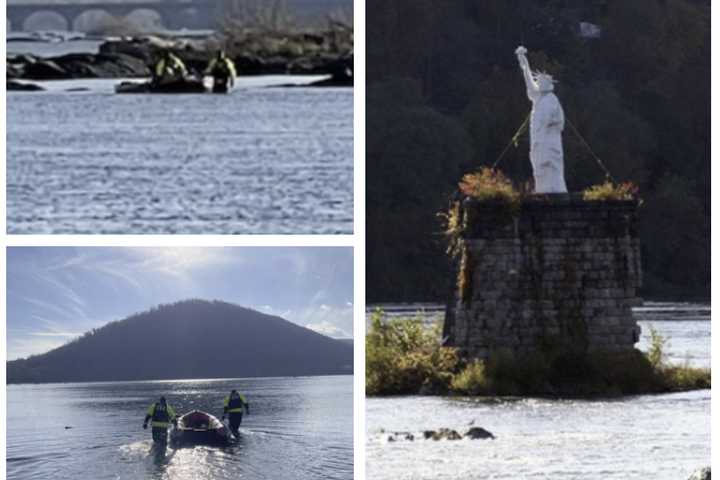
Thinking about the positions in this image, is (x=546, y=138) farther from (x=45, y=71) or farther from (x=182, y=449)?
(x=45, y=71)

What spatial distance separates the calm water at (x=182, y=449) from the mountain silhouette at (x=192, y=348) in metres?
0.06

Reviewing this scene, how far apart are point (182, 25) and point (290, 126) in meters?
3.81

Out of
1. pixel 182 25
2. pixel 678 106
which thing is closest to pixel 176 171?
pixel 182 25

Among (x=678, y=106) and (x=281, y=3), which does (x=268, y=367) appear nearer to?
(x=281, y=3)

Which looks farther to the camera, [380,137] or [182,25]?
[380,137]

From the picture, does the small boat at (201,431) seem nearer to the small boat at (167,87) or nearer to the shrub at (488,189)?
the shrub at (488,189)

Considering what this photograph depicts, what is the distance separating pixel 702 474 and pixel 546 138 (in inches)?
180

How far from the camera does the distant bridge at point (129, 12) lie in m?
20.6

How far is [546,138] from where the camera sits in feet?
45.6

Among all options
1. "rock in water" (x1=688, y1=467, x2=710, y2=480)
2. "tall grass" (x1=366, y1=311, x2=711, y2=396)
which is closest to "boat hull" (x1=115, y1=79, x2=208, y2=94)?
"tall grass" (x1=366, y1=311, x2=711, y2=396)

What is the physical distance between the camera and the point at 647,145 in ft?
96.8

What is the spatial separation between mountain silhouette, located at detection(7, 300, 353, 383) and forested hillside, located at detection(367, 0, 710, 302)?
48.1 feet

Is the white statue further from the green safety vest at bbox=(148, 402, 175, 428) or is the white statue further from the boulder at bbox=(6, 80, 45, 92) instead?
the boulder at bbox=(6, 80, 45, 92)

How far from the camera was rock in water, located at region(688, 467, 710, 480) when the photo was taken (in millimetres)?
9586
